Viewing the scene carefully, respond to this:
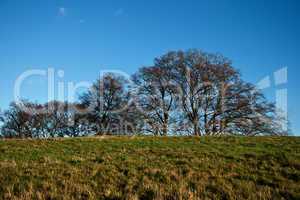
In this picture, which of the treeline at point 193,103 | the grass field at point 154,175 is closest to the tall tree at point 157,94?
the treeline at point 193,103

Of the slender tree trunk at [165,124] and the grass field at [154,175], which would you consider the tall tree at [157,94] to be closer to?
the slender tree trunk at [165,124]

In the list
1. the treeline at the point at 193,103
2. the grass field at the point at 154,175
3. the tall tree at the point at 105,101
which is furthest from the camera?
the tall tree at the point at 105,101

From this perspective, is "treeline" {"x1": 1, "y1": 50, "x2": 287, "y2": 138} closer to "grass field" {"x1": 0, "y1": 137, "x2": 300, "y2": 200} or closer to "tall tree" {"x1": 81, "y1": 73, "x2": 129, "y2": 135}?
"tall tree" {"x1": 81, "y1": 73, "x2": 129, "y2": 135}

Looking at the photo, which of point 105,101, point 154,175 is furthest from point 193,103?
point 154,175

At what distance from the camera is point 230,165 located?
9297mm

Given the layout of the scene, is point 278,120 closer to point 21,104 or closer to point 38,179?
point 38,179

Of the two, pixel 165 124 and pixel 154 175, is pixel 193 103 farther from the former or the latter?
pixel 154 175

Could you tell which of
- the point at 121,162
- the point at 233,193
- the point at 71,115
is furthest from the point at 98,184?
the point at 71,115

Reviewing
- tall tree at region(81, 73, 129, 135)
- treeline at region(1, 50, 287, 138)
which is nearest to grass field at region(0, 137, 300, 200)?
treeline at region(1, 50, 287, 138)

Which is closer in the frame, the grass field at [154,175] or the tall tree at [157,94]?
the grass field at [154,175]

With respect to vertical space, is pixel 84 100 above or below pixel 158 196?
above

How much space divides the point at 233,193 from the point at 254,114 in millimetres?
22896

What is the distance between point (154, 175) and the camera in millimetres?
8164

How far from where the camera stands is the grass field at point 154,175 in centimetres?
645
